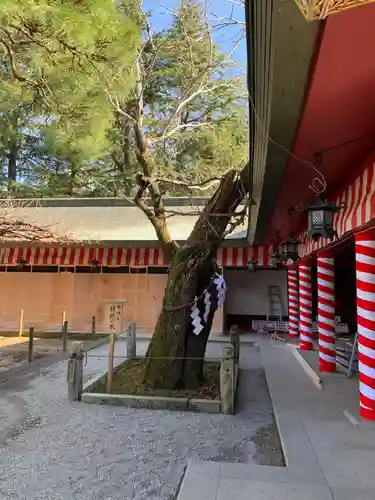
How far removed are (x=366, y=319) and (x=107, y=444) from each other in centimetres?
345

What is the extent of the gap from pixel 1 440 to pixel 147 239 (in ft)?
26.9

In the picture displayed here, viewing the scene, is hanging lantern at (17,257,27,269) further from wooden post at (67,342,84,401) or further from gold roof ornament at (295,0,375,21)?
gold roof ornament at (295,0,375,21)

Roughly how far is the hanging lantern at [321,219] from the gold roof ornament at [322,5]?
2.82 metres

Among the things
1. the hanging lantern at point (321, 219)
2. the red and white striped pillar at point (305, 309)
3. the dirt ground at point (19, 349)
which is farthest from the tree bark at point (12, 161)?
the hanging lantern at point (321, 219)

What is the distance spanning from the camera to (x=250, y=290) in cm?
1380

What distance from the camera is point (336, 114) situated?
3.00 metres

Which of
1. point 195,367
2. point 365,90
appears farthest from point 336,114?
point 195,367

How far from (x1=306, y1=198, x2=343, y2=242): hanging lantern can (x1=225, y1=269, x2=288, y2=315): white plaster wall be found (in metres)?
→ 9.69

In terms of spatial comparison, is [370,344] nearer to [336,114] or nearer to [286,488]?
[286,488]

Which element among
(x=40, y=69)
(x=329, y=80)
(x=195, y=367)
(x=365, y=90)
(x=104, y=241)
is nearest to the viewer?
(x=329, y=80)

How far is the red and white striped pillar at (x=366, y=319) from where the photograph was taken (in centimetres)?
459

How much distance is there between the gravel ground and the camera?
10.2 ft

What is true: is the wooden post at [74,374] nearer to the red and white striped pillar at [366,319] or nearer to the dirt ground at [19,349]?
the dirt ground at [19,349]

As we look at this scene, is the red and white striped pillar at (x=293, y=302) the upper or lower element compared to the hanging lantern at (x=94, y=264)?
lower
